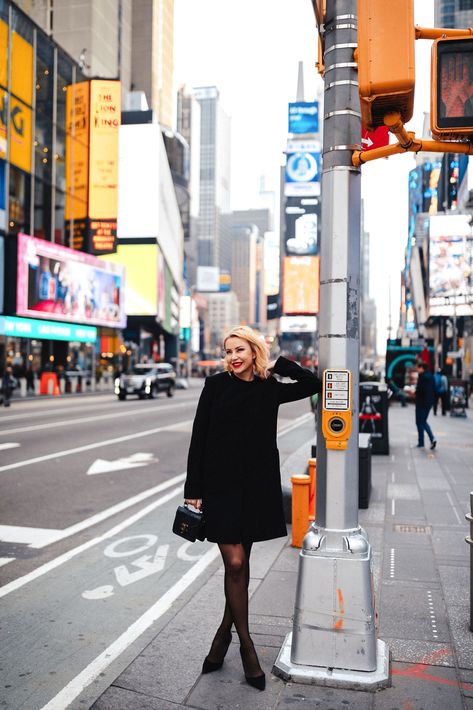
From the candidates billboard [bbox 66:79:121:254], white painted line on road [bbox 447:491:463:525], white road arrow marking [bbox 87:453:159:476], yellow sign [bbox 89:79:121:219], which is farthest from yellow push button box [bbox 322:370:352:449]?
yellow sign [bbox 89:79:121:219]

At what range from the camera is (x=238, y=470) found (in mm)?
3768

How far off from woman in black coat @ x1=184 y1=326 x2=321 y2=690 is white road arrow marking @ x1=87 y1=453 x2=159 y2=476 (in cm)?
763

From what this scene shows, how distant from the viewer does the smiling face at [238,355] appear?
3.84 m

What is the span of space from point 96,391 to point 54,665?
4318cm

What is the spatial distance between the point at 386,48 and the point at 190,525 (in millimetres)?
2670

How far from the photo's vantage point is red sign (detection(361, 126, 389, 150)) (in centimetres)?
432

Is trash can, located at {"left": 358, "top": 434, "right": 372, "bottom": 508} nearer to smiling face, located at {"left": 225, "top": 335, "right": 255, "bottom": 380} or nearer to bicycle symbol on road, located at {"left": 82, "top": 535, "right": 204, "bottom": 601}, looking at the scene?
bicycle symbol on road, located at {"left": 82, "top": 535, "right": 204, "bottom": 601}

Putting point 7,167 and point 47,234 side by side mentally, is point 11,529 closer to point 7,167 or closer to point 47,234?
point 7,167

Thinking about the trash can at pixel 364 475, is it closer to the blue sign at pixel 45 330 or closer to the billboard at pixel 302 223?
the blue sign at pixel 45 330

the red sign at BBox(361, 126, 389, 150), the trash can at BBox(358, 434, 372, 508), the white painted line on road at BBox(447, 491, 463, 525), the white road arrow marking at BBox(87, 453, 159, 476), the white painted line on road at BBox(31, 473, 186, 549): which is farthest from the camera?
the white road arrow marking at BBox(87, 453, 159, 476)

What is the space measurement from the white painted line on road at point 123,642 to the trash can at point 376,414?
26.3ft

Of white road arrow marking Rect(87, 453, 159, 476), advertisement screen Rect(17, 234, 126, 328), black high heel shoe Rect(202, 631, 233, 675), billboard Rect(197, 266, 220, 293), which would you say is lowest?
white road arrow marking Rect(87, 453, 159, 476)

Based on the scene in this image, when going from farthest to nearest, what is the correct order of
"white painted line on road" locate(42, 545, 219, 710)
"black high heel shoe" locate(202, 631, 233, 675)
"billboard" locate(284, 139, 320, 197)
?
"billboard" locate(284, 139, 320, 197)
"black high heel shoe" locate(202, 631, 233, 675)
"white painted line on road" locate(42, 545, 219, 710)

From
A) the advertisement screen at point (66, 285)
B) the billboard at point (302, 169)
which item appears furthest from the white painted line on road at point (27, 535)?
the billboard at point (302, 169)
